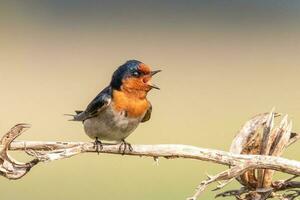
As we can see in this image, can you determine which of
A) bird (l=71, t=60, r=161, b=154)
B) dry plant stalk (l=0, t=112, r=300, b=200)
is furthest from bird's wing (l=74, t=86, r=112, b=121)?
dry plant stalk (l=0, t=112, r=300, b=200)

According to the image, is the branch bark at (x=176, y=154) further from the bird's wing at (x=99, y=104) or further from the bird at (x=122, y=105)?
the bird's wing at (x=99, y=104)

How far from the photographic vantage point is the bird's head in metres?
2.78

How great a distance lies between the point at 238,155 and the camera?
152 cm

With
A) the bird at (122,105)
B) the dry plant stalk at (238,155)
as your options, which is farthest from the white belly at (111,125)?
the dry plant stalk at (238,155)

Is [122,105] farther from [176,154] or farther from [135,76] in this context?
[176,154]

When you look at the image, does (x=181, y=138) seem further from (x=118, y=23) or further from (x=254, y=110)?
(x=118, y=23)

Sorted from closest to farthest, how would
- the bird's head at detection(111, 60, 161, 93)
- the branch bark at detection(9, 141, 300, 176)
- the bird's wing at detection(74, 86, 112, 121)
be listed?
the branch bark at detection(9, 141, 300, 176) < the bird's head at detection(111, 60, 161, 93) < the bird's wing at detection(74, 86, 112, 121)

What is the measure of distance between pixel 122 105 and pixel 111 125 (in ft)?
0.20

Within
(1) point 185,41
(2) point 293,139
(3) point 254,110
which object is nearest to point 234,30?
(1) point 185,41

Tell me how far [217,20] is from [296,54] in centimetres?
519

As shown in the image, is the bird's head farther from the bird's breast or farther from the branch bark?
the branch bark

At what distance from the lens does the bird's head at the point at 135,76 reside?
2779mm

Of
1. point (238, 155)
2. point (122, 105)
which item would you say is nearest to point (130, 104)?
point (122, 105)

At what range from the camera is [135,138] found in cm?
891
